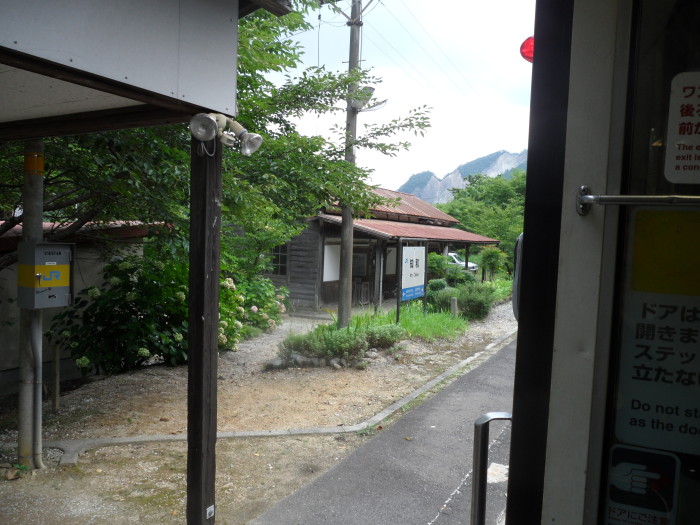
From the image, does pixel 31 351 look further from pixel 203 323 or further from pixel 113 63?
pixel 113 63

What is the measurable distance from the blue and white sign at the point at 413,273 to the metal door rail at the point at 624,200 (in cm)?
1029

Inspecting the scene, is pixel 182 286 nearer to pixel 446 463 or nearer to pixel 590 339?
pixel 446 463

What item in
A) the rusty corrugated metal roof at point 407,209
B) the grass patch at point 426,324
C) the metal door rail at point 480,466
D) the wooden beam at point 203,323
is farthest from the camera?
the rusty corrugated metal roof at point 407,209

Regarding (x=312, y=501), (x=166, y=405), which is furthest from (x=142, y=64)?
(x=166, y=405)

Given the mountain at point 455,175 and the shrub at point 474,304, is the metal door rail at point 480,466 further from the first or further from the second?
the mountain at point 455,175

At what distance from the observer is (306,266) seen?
15.9m

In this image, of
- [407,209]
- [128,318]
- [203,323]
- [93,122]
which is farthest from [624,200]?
[407,209]

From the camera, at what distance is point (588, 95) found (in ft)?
3.62

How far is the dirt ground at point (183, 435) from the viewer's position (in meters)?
3.92

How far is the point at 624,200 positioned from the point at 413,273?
1118cm

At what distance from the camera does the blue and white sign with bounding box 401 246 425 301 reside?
38.2 feet

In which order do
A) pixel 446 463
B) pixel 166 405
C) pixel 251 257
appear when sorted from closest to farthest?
pixel 446 463
pixel 166 405
pixel 251 257

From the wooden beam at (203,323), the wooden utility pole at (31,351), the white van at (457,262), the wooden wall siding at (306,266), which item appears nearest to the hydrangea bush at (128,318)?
the wooden utility pole at (31,351)

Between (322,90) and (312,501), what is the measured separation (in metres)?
6.45
